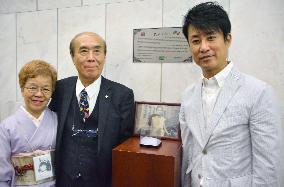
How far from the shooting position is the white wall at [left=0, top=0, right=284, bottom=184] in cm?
168

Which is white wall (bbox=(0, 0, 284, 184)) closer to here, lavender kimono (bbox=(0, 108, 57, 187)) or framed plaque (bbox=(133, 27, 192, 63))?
framed plaque (bbox=(133, 27, 192, 63))

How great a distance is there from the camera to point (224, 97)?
4.18 ft

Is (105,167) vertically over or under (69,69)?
under

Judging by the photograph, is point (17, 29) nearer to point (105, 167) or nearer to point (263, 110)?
point (105, 167)

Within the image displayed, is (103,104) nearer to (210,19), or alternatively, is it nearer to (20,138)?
(20,138)

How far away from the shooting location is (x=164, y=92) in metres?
1.95

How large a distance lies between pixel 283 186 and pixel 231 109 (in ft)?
2.69

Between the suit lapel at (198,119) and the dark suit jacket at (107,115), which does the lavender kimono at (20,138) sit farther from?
the suit lapel at (198,119)

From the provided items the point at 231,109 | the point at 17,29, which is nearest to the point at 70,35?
the point at 17,29

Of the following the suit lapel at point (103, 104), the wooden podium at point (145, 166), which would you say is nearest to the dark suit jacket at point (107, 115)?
the suit lapel at point (103, 104)

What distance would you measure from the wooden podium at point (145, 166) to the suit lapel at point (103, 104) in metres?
0.17

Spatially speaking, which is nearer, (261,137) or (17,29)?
(261,137)

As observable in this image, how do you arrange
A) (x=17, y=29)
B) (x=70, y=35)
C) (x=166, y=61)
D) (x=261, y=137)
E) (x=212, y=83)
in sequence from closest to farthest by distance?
(x=261, y=137)
(x=212, y=83)
(x=166, y=61)
(x=70, y=35)
(x=17, y=29)

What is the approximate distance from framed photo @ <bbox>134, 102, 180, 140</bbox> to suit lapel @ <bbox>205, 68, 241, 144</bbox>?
0.55m
